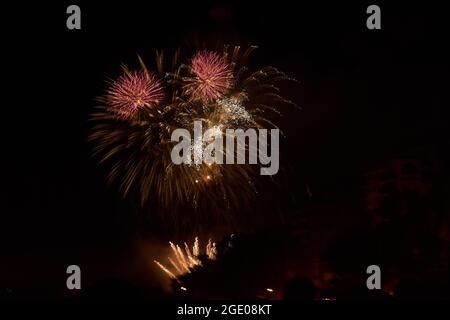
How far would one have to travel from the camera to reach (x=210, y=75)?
32.5 feet

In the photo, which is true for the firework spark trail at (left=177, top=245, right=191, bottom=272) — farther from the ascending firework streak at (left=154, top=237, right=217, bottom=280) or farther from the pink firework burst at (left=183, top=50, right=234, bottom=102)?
the pink firework burst at (left=183, top=50, right=234, bottom=102)

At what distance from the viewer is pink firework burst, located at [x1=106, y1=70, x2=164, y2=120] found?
993 centimetres

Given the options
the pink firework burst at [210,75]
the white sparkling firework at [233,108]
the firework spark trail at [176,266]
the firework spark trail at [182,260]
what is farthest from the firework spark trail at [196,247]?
the pink firework burst at [210,75]

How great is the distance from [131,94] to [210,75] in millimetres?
1601

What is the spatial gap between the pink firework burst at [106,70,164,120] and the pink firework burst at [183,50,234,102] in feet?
2.66

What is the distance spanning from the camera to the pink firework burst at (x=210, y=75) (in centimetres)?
990

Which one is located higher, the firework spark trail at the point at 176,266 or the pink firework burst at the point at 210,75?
the pink firework burst at the point at 210,75

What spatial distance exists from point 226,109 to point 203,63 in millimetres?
1184

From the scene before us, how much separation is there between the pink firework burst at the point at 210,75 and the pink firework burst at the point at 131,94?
811 mm

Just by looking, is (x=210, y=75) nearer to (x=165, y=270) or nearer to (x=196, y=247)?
(x=196, y=247)

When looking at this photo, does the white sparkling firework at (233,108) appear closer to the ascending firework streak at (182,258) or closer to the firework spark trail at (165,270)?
the ascending firework streak at (182,258)

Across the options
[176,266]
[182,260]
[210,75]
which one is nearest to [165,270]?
[176,266]
